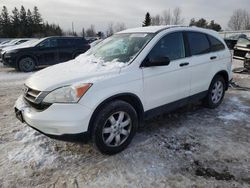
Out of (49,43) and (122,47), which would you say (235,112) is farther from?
(49,43)

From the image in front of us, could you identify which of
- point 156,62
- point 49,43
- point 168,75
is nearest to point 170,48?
point 168,75

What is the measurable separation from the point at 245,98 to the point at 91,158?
15.6ft

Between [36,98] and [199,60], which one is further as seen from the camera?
[199,60]

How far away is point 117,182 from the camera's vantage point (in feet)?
9.35

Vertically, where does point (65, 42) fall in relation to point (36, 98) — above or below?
above

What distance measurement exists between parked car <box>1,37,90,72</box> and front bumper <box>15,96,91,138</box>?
9.03 metres

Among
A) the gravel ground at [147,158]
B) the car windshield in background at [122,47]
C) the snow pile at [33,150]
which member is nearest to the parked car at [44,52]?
the gravel ground at [147,158]

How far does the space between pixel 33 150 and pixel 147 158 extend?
5.69 ft

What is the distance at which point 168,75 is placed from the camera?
3.93 meters

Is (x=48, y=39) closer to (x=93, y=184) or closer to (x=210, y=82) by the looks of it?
(x=210, y=82)

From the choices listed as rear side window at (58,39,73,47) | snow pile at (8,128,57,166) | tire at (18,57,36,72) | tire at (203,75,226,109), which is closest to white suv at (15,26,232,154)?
tire at (203,75,226,109)

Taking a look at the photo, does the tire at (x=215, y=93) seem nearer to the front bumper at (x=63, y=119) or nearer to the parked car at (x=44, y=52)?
the front bumper at (x=63, y=119)

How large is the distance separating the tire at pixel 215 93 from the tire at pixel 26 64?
8862mm

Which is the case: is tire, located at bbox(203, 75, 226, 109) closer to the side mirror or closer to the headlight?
the side mirror
